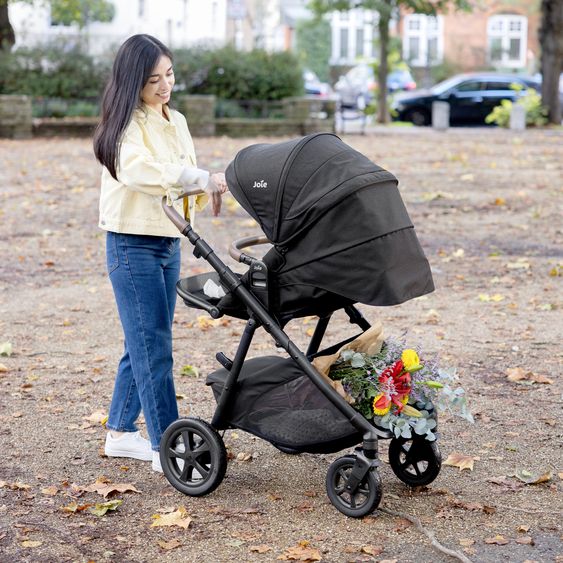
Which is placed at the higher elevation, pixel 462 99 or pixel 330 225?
pixel 330 225

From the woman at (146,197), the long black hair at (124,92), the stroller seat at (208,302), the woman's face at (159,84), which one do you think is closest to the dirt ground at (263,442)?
the woman at (146,197)

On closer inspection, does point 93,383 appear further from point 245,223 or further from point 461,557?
point 245,223

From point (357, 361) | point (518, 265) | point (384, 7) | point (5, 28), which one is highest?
point (384, 7)

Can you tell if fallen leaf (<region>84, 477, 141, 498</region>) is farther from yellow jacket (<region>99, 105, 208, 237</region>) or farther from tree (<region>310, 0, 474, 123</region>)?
tree (<region>310, 0, 474, 123</region>)

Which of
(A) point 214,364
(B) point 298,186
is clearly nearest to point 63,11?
(A) point 214,364

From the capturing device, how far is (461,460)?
498 centimetres

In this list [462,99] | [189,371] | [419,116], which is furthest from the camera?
[419,116]

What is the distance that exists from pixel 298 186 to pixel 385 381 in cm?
84

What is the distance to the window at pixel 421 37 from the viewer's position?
181ft

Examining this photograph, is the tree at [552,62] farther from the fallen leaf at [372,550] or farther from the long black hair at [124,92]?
the fallen leaf at [372,550]

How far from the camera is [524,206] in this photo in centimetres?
1350

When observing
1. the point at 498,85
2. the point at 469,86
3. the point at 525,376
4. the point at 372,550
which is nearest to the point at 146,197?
the point at 372,550

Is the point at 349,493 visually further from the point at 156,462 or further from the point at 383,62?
the point at 383,62

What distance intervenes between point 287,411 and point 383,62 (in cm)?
2664
